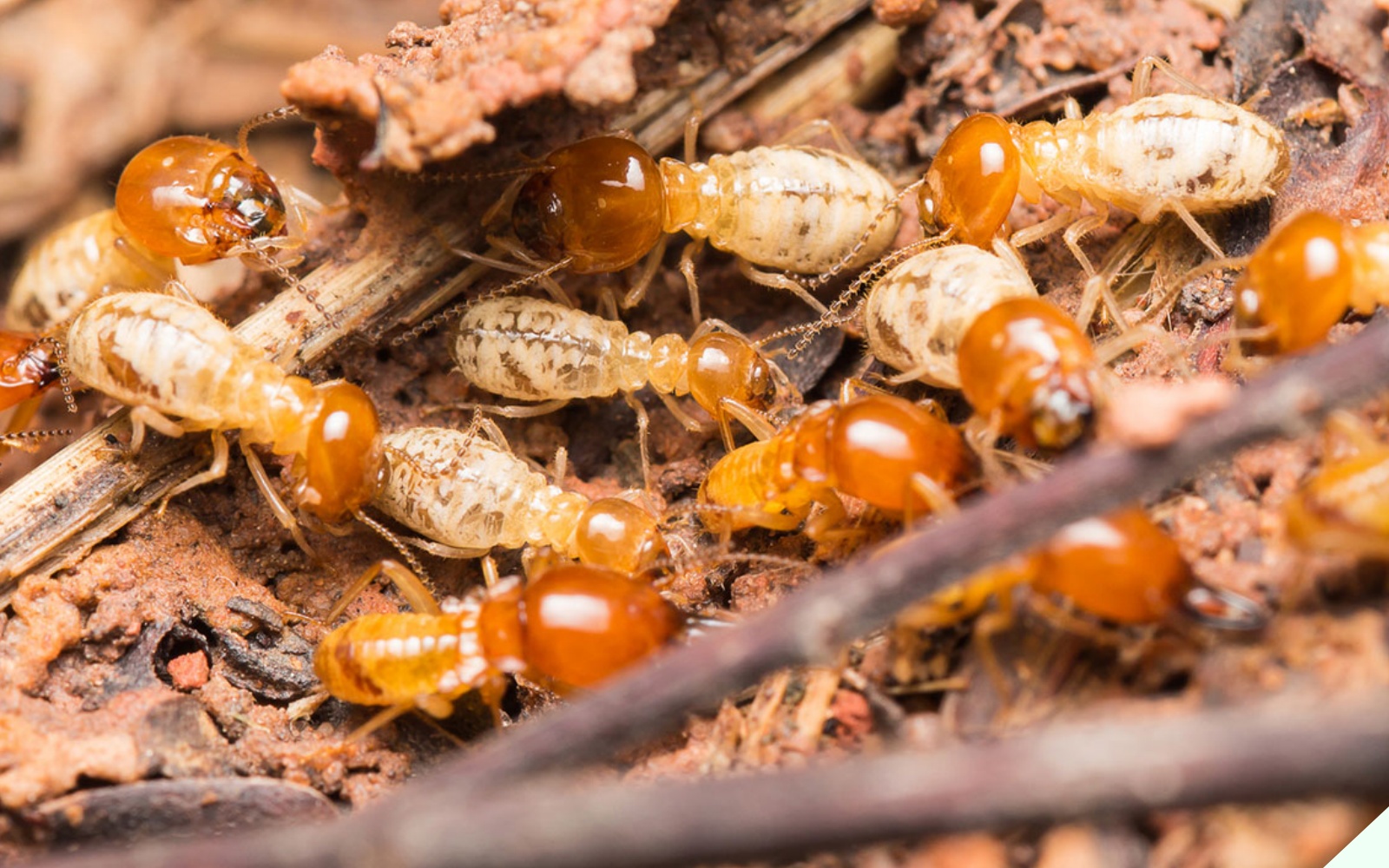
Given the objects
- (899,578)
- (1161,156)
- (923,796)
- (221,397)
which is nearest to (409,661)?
(221,397)

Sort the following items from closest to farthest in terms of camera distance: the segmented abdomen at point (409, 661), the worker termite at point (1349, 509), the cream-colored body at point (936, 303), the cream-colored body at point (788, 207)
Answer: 1. the worker termite at point (1349, 509)
2. the segmented abdomen at point (409, 661)
3. the cream-colored body at point (936, 303)
4. the cream-colored body at point (788, 207)

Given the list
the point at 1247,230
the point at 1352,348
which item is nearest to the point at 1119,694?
the point at 1352,348

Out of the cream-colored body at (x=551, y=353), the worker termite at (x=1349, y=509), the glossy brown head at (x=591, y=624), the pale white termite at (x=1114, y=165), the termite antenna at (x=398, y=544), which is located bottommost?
the termite antenna at (x=398, y=544)

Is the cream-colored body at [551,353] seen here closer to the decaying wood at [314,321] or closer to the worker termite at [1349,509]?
the decaying wood at [314,321]

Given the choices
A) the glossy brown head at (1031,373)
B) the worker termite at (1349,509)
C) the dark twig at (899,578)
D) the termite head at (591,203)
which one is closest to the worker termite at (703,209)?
the termite head at (591,203)

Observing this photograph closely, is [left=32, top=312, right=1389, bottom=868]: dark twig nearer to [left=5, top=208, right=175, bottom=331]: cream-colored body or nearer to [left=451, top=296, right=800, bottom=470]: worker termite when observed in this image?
[left=451, top=296, right=800, bottom=470]: worker termite

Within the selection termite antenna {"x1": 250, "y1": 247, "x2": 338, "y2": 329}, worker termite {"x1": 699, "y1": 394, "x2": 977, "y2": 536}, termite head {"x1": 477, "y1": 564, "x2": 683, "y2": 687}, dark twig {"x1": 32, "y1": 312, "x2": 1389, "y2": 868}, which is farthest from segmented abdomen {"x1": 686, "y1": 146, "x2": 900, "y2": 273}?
dark twig {"x1": 32, "y1": 312, "x2": 1389, "y2": 868}

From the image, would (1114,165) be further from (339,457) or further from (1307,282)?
(339,457)

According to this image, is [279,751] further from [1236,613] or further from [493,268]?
[1236,613]
